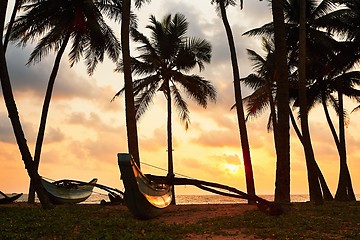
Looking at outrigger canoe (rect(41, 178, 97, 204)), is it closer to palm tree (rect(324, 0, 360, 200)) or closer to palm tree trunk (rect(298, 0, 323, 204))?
palm tree trunk (rect(298, 0, 323, 204))

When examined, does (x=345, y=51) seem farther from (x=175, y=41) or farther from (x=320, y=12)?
(x=175, y=41)

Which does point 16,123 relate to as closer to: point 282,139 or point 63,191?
point 63,191

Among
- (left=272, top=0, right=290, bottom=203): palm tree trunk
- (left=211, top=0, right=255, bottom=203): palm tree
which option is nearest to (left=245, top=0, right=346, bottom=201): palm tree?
(left=211, top=0, right=255, bottom=203): palm tree

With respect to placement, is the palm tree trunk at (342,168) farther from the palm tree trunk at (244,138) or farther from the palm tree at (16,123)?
the palm tree at (16,123)

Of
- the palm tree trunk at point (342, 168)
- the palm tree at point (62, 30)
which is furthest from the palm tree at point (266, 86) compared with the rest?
the palm tree at point (62, 30)

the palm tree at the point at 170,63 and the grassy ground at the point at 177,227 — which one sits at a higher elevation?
the palm tree at the point at 170,63

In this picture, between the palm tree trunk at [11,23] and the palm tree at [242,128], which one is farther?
the palm tree trunk at [11,23]

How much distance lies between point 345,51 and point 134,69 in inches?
616

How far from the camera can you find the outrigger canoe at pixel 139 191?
14.9 metres

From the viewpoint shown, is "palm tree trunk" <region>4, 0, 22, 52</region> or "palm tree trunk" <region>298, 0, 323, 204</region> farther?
"palm tree trunk" <region>4, 0, 22, 52</region>

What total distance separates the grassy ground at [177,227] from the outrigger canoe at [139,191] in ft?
1.98

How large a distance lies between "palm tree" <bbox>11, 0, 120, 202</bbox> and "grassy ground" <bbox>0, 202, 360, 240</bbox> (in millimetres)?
11262

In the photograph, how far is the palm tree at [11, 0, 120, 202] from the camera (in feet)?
Result: 87.2

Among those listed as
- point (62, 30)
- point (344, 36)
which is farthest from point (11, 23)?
point (344, 36)
